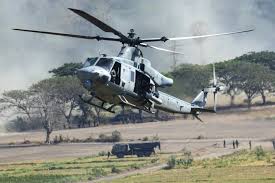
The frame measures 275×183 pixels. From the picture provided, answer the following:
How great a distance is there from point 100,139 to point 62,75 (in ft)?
149

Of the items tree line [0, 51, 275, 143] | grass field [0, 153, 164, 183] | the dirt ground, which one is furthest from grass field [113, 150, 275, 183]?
tree line [0, 51, 275, 143]

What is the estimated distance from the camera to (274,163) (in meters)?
83.6

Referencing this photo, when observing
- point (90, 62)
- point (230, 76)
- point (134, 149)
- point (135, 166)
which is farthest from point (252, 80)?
point (90, 62)

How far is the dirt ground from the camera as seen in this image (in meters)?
112

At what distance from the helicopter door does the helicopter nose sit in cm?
217

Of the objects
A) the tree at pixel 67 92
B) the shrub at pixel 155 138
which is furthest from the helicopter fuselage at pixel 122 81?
the tree at pixel 67 92

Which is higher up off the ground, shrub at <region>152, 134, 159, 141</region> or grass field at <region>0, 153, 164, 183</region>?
shrub at <region>152, 134, 159, 141</region>

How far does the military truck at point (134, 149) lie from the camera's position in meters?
101

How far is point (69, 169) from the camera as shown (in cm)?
8694

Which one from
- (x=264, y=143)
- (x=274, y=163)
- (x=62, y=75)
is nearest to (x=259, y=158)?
(x=274, y=163)

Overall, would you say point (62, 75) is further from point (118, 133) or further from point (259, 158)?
point (259, 158)

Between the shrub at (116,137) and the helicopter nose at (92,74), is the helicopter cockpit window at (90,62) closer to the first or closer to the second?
the helicopter nose at (92,74)

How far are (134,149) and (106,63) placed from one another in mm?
59256

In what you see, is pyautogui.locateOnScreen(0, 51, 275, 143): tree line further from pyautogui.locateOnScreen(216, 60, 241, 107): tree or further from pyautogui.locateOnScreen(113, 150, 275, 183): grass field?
pyautogui.locateOnScreen(113, 150, 275, 183): grass field
